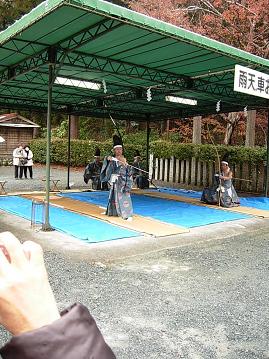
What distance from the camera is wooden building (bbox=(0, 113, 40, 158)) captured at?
23109 mm

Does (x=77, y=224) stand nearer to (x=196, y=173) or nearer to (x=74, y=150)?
(x=196, y=173)

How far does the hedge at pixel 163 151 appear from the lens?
1271 centimetres

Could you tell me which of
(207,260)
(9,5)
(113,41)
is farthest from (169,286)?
(9,5)

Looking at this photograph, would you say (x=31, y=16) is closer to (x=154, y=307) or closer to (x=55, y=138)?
(x=154, y=307)

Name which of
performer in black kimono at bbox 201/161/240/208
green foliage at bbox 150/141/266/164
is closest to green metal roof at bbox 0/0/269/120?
green foliage at bbox 150/141/266/164

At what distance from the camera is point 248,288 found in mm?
4176

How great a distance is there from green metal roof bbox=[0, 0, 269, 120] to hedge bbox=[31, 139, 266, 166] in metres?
1.49

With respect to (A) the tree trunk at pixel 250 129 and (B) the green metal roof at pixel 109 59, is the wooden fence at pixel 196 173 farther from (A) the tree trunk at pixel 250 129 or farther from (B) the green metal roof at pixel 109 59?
(B) the green metal roof at pixel 109 59

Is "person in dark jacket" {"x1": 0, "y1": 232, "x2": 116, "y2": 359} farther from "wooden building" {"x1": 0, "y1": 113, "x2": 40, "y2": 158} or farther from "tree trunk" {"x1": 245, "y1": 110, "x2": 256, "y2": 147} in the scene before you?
"wooden building" {"x1": 0, "y1": 113, "x2": 40, "y2": 158}

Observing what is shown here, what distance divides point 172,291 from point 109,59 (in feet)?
17.4

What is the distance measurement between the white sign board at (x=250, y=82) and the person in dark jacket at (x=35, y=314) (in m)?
6.60

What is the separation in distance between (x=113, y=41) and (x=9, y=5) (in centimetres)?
1864

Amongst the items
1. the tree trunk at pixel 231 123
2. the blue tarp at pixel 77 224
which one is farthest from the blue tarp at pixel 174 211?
the tree trunk at pixel 231 123

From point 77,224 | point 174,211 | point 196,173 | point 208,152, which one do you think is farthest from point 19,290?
point 196,173
